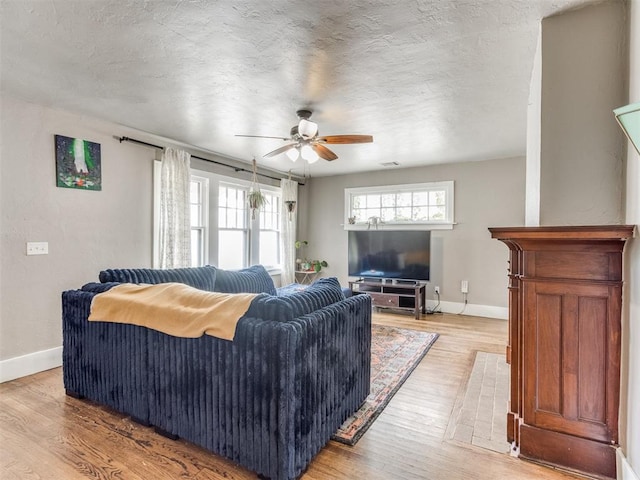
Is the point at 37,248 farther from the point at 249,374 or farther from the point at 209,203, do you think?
the point at 249,374

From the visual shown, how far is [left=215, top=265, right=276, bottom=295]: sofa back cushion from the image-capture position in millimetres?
3654

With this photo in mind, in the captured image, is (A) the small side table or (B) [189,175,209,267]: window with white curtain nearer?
(B) [189,175,209,267]: window with white curtain

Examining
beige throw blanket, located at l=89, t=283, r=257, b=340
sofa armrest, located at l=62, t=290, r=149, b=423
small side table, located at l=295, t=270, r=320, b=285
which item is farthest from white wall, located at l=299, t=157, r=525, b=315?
sofa armrest, located at l=62, t=290, r=149, b=423

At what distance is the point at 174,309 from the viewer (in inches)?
77.0

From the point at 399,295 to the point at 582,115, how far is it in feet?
12.1

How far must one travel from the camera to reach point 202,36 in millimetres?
2000

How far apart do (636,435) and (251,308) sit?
6.13ft

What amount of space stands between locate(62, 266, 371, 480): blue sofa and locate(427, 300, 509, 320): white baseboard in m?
3.39

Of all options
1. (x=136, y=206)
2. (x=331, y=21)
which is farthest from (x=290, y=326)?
(x=136, y=206)

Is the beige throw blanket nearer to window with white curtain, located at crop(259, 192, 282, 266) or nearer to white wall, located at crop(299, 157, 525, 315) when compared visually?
window with white curtain, located at crop(259, 192, 282, 266)

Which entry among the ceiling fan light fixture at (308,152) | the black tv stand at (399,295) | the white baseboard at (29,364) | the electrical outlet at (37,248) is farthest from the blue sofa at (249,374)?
the black tv stand at (399,295)

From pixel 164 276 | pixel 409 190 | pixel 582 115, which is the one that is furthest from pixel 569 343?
pixel 409 190

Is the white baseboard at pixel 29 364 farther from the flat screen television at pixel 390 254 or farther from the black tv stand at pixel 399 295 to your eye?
the flat screen television at pixel 390 254

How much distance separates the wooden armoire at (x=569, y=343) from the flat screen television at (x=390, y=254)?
3.35 metres
